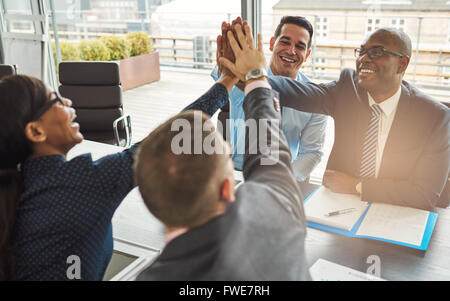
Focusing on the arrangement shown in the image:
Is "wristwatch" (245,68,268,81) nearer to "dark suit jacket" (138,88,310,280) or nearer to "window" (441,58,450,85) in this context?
"dark suit jacket" (138,88,310,280)

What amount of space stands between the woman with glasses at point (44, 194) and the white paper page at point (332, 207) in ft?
2.24

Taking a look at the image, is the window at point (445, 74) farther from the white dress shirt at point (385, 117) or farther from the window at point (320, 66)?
the white dress shirt at point (385, 117)

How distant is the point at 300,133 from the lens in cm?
227

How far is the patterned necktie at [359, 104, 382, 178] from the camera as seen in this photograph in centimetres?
179

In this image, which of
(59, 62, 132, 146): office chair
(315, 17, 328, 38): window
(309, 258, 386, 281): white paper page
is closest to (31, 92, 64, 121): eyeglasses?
(309, 258, 386, 281): white paper page

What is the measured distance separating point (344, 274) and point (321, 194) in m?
0.47

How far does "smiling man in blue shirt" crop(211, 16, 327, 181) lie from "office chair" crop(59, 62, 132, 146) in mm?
1174

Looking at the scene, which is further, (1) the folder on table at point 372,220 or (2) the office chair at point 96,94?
(2) the office chair at point 96,94

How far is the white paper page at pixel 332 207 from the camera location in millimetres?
1350

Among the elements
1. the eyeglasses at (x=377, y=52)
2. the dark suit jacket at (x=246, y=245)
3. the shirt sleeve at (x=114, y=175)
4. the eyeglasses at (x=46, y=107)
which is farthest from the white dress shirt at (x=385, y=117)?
the eyeglasses at (x=46, y=107)

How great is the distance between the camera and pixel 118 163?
3.75 feet

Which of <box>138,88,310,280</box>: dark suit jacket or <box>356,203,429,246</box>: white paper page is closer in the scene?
<box>138,88,310,280</box>: dark suit jacket

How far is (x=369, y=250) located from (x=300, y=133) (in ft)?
3.69
